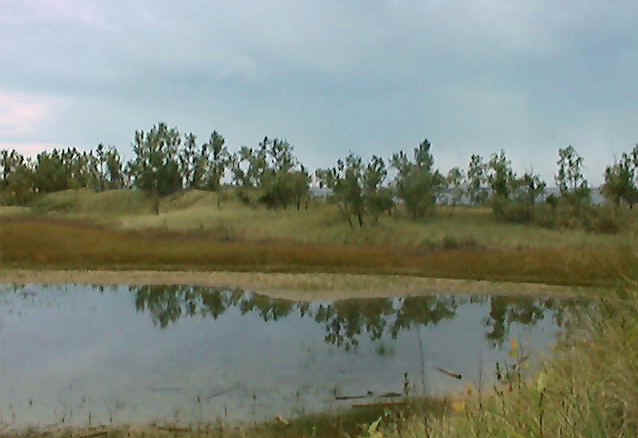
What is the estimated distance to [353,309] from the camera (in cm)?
1744

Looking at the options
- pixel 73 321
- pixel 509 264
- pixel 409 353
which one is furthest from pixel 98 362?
pixel 509 264

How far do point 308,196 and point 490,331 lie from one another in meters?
42.2

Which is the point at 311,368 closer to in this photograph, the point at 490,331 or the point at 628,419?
the point at 490,331

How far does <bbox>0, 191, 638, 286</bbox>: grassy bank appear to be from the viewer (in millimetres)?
23828

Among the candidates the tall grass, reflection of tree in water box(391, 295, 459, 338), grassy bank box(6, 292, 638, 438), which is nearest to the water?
reflection of tree in water box(391, 295, 459, 338)

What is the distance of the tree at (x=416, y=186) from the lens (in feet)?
146

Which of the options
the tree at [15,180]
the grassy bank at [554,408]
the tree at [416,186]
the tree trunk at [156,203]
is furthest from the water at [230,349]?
the tree at [15,180]

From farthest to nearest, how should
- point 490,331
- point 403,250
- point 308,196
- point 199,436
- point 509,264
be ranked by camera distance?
point 308,196, point 403,250, point 509,264, point 490,331, point 199,436

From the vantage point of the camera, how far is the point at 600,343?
5055mm

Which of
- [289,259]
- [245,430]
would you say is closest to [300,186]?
[289,259]

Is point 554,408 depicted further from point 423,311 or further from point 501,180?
point 501,180

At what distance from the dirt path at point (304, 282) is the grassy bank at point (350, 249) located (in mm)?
1330

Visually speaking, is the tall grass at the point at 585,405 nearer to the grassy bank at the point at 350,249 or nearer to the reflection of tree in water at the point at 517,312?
the grassy bank at the point at 350,249

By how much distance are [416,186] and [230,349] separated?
1338 inches
